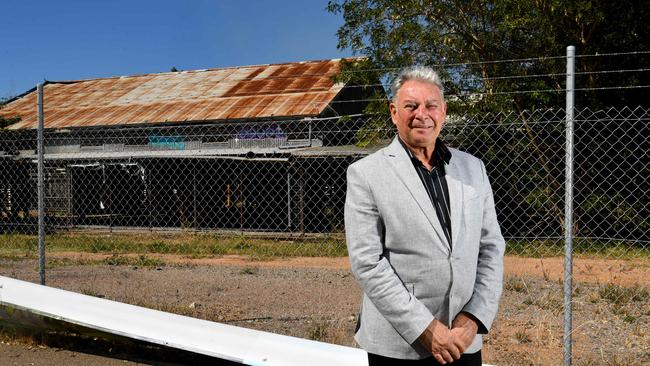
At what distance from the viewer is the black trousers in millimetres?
2033

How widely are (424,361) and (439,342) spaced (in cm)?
11

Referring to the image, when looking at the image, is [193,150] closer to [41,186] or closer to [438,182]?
[41,186]

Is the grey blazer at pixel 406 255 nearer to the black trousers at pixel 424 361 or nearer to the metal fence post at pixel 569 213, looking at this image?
the black trousers at pixel 424 361

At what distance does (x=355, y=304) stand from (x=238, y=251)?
741 cm

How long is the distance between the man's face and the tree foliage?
36.2 feet

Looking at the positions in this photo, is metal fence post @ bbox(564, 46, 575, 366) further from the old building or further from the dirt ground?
the old building

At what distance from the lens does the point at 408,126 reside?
2.12 meters

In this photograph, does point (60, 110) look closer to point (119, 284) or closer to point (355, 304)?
point (119, 284)

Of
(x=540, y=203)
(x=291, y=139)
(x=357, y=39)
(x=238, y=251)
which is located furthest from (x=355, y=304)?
(x=291, y=139)

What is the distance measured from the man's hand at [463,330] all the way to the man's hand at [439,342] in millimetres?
21

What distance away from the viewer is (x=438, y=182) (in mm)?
2152

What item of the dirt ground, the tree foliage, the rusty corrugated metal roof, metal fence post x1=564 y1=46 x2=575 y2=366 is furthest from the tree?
metal fence post x1=564 y1=46 x2=575 y2=366

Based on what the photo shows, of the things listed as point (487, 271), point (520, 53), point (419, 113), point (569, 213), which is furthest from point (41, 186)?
point (520, 53)

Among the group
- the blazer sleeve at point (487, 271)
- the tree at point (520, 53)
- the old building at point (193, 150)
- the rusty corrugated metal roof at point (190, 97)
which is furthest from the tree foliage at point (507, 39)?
the blazer sleeve at point (487, 271)
